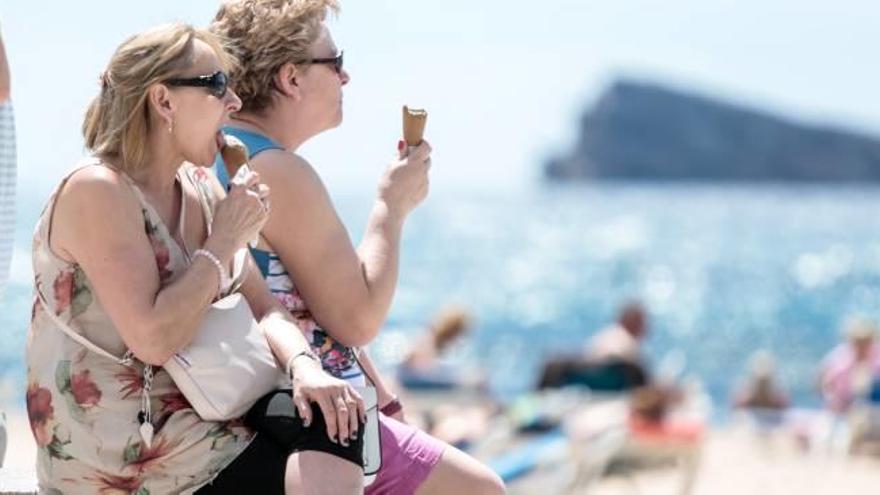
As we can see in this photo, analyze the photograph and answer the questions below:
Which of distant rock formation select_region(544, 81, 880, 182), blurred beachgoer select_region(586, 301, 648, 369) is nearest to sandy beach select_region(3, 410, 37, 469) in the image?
blurred beachgoer select_region(586, 301, 648, 369)

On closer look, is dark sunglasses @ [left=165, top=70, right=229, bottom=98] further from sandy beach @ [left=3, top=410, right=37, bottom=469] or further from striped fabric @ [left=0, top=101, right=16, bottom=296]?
sandy beach @ [left=3, top=410, right=37, bottom=469]

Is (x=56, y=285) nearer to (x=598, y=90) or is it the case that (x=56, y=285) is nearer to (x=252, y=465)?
(x=252, y=465)

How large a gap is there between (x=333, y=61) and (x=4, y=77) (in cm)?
56

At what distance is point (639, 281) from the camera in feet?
174

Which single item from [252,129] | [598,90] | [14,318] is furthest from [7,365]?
[598,90]

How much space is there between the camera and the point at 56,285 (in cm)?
274

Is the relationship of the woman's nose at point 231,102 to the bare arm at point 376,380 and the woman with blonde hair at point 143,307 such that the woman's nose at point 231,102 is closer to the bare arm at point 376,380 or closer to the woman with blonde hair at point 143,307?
the woman with blonde hair at point 143,307

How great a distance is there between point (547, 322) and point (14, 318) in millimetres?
12866

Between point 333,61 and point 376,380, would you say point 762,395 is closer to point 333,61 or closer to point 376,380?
point 376,380

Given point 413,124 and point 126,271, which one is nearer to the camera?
point 126,271

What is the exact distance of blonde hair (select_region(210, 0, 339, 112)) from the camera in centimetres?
308

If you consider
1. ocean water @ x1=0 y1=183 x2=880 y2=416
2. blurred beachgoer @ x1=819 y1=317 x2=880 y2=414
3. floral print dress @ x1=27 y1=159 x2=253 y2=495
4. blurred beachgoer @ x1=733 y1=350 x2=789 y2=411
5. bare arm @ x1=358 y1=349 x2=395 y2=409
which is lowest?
ocean water @ x1=0 y1=183 x2=880 y2=416

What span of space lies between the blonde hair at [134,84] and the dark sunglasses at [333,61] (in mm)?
336

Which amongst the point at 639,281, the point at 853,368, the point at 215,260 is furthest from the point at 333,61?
the point at 639,281
